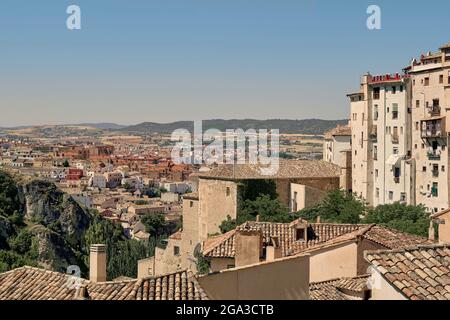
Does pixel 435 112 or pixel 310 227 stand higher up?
pixel 435 112

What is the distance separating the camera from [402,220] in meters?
37.3

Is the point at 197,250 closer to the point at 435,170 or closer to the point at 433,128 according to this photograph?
the point at 435,170

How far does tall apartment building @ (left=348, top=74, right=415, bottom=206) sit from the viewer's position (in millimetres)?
46969

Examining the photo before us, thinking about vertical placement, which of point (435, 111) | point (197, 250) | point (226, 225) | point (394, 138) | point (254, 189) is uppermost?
point (435, 111)

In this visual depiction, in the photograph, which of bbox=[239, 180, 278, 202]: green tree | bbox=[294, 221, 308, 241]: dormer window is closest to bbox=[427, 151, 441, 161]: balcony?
bbox=[239, 180, 278, 202]: green tree

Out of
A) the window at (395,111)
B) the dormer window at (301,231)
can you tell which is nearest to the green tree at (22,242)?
the window at (395,111)

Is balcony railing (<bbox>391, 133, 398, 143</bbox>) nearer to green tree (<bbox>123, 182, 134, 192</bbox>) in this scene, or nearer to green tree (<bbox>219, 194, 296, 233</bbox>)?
green tree (<bbox>219, 194, 296, 233</bbox>)

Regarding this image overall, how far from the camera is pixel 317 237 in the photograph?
2258 cm

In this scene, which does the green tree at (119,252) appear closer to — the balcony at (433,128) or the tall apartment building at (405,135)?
the tall apartment building at (405,135)

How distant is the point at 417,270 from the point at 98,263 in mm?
7293

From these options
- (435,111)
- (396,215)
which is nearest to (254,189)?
(396,215)
